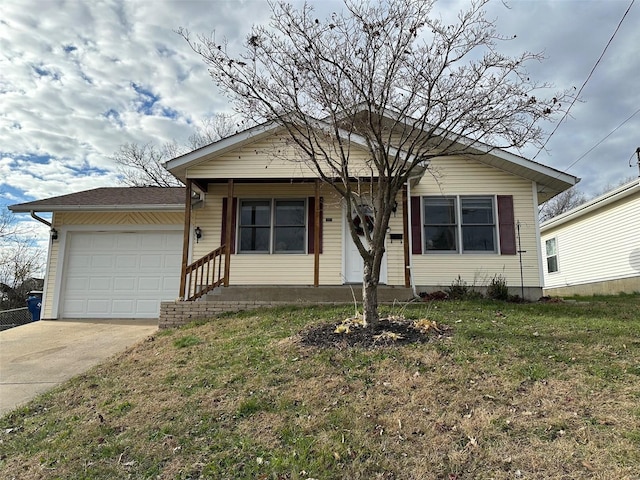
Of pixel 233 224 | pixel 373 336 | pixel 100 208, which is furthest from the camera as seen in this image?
pixel 100 208

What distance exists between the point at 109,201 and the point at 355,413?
9809 millimetres

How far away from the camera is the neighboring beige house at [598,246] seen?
40.3 feet

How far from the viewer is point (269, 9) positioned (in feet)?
21.7

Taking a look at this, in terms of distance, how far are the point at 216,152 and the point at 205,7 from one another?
3.12 metres

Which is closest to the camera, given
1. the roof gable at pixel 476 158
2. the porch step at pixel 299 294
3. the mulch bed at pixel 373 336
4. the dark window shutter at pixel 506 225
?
the mulch bed at pixel 373 336

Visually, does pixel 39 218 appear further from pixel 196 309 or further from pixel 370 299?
pixel 370 299

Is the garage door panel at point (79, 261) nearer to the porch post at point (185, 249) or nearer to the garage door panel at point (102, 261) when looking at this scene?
the garage door panel at point (102, 261)

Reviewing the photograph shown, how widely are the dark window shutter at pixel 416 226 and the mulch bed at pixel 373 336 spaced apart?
4241mm

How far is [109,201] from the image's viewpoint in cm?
1135

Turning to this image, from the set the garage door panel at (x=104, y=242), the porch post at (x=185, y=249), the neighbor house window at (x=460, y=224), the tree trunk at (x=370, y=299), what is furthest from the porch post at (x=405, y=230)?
the garage door panel at (x=104, y=242)

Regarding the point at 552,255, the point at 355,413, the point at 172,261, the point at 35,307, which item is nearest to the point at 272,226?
the point at 172,261

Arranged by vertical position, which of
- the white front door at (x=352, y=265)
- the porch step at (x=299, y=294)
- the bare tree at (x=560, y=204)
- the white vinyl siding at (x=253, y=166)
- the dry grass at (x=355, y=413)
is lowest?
the dry grass at (x=355, y=413)

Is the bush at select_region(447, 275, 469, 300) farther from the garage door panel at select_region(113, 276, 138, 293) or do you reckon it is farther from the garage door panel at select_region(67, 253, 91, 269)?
the garage door panel at select_region(67, 253, 91, 269)

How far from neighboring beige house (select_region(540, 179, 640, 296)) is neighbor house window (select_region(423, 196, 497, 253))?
4.81 metres
